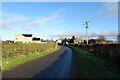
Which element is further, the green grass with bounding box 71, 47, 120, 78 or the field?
the field

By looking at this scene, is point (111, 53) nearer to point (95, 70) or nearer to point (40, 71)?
point (95, 70)

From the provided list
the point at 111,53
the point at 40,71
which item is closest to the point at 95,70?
the point at 40,71

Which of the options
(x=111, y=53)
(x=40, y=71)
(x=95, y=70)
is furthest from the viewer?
(x=111, y=53)

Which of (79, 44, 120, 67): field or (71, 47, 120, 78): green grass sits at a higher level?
(79, 44, 120, 67): field

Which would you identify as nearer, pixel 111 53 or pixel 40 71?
pixel 40 71

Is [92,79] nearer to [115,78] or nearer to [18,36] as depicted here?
[115,78]

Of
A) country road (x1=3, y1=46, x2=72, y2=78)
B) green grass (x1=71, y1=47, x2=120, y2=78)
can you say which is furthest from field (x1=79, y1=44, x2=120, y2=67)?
country road (x1=3, y1=46, x2=72, y2=78)

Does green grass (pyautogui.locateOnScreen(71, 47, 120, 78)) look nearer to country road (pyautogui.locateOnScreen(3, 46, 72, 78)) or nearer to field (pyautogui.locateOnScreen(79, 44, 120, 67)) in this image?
country road (pyautogui.locateOnScreen(3, 46, 72, 78))

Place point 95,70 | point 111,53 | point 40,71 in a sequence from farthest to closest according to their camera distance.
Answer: point 111,53
point 95,70
point 40,71

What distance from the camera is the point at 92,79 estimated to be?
543 inches

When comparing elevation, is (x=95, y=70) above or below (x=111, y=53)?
below

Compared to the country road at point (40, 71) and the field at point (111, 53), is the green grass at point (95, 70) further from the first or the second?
the field at point (111, 53)

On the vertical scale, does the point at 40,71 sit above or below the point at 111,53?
below

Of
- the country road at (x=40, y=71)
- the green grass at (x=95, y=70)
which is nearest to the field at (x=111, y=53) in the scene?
the green grass at (x=95, y=70)
